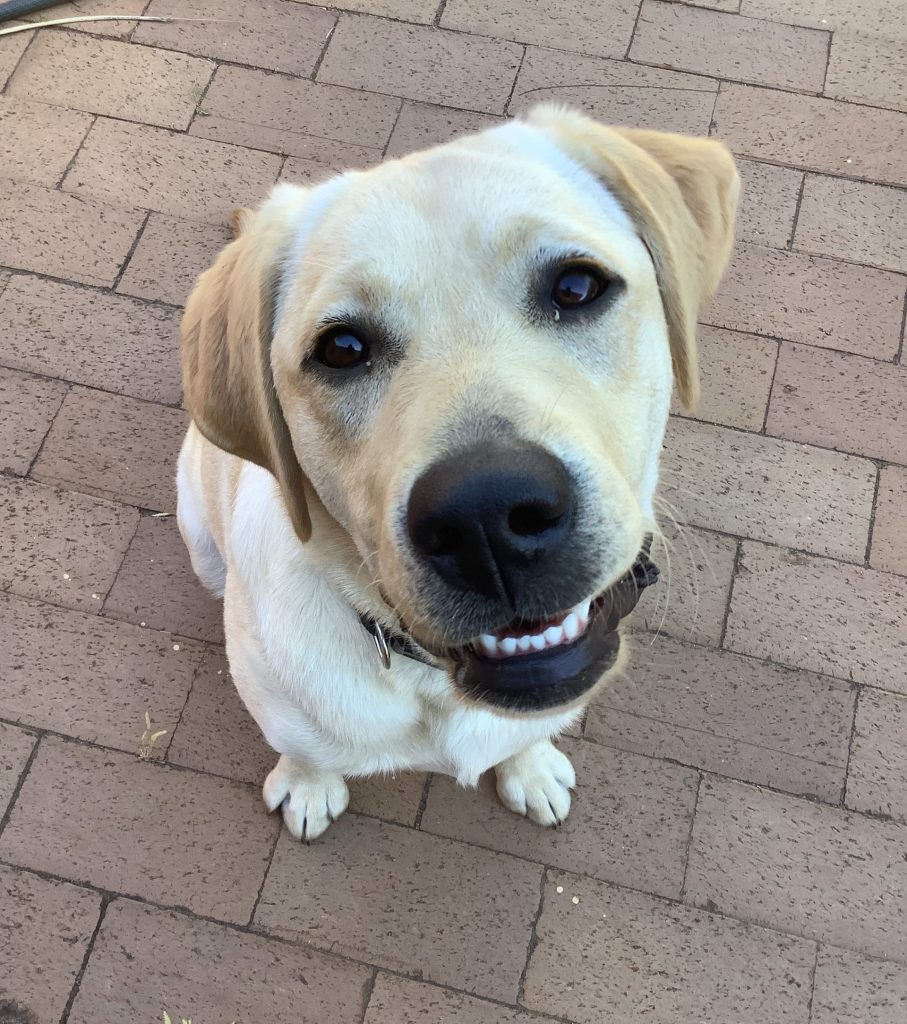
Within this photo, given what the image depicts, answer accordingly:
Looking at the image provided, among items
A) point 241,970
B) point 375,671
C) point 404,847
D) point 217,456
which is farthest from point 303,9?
point 241,970

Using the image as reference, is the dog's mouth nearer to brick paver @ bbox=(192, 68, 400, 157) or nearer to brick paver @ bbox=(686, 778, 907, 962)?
brick paver @ bbox=(686, 778, 907, 962)

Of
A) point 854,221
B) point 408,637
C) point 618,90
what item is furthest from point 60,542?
point 854,221

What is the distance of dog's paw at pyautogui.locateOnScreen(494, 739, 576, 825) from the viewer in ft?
10.3

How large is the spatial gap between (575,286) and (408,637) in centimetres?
93

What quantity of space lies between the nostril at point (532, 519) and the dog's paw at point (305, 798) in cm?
184

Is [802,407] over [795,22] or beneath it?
beneath

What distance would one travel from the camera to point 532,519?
1.59m

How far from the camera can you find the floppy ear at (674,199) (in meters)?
2.10

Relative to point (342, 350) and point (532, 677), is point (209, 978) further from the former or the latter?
point (342, 350)

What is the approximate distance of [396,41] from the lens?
4672mm

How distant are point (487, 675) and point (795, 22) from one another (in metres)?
4.46

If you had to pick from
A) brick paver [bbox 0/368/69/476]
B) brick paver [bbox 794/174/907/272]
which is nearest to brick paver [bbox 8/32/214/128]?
brick paver [bbox 0/368/69/476]

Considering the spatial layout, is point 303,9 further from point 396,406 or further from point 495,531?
point 495,531

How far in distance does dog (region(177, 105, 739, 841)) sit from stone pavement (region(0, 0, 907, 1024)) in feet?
3.32
